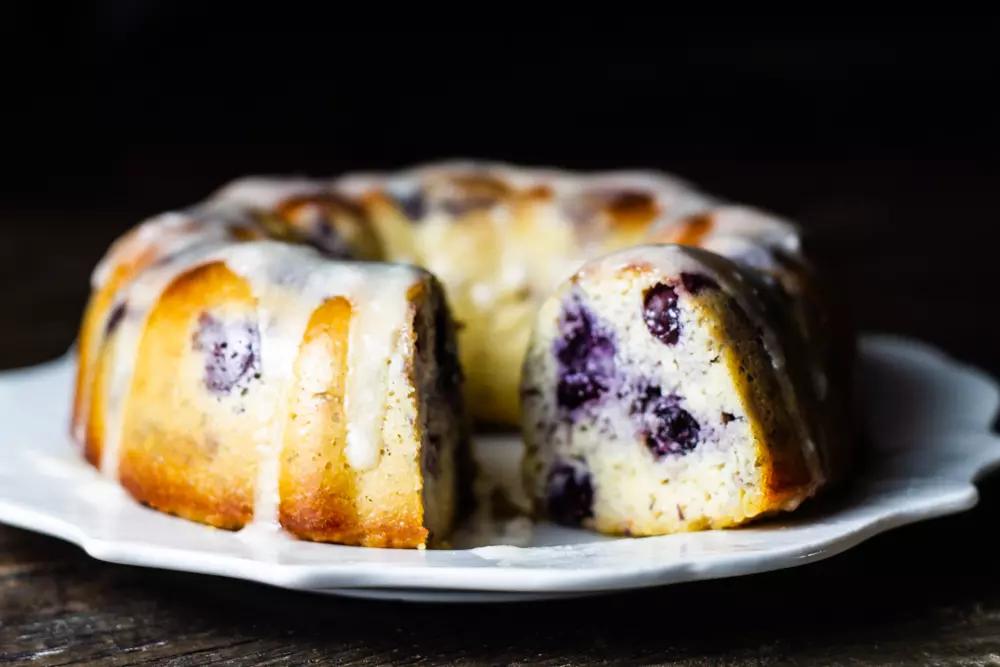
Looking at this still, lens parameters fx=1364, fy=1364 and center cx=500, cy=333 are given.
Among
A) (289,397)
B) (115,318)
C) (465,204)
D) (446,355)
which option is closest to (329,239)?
(465,204)

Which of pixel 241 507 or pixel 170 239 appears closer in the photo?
pixel 241 507

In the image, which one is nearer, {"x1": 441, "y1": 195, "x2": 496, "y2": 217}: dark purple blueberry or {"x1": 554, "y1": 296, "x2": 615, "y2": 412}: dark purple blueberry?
{"x1": 554, "y1": 296, "x2": 615, "y2": 412}: dark purple blueberry

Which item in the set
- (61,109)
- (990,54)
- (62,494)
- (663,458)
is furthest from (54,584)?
(990,54)

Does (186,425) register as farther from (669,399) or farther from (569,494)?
(669,399)

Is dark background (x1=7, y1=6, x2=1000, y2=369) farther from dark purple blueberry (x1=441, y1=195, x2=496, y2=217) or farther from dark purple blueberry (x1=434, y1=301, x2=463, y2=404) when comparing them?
dark purple blueberry (x1=434, y1=301, x2=463, y2=404)

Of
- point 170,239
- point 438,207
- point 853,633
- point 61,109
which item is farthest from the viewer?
point 61,109

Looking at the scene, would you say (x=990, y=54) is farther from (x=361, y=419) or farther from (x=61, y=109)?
(x=361, y=419)

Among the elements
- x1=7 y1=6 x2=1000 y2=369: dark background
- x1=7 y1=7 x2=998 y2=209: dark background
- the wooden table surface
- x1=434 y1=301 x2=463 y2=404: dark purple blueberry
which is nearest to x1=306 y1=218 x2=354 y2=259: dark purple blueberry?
x1=434 y1=301 x2=463 y2=404: dark purple blueberry
